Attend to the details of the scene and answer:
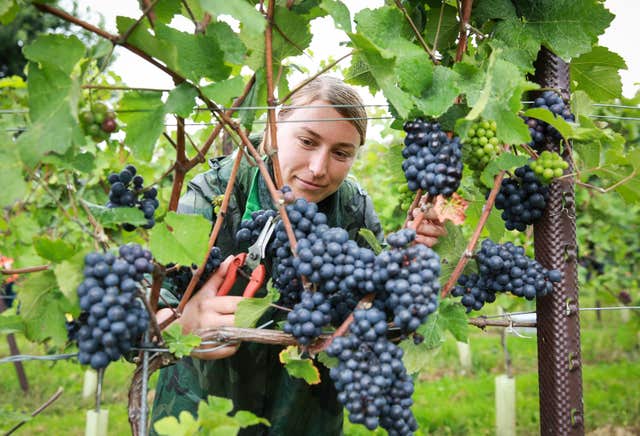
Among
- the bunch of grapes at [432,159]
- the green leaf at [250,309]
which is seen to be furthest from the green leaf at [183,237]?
the bunch of grapes at [432,159]

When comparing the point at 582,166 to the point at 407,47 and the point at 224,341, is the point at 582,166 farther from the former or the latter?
the point at 224,341

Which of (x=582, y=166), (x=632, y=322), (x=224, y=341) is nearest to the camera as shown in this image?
A: (x=224, y=341)

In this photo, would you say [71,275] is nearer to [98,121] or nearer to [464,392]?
[98,121]

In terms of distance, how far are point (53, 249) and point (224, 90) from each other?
1.64 ft

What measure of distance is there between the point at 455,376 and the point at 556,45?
5632 mm

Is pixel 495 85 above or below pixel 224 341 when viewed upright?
above

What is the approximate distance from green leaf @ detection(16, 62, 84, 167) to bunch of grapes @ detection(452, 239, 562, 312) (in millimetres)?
1028

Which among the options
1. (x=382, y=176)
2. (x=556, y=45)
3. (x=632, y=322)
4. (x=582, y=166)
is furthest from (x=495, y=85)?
(x=632, y=322)

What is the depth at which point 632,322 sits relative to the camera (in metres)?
6.42

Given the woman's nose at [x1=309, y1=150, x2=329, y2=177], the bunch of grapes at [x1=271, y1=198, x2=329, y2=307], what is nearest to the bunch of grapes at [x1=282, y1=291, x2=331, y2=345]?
the bunch of grapes at [x1=271, y1=198, x2=329, y2=307]

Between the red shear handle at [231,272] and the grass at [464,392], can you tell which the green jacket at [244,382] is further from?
the grass at [464,392]

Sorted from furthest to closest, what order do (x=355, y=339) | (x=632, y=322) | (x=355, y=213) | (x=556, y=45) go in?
(x=632, y=322), (x=355, y=213), (x=556, y=45), (x=355, y=339)

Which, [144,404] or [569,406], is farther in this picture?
[569,406]

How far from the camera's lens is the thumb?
1521mm
